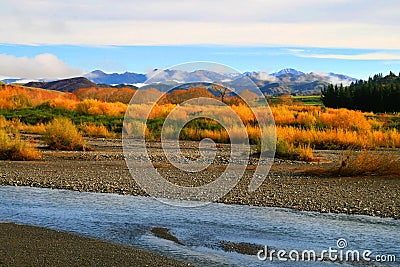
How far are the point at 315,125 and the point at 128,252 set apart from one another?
2798 centimetres

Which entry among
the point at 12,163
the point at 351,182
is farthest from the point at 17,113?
the point at 351,182

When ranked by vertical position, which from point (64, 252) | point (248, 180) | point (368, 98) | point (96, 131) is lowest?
point (64, 252)

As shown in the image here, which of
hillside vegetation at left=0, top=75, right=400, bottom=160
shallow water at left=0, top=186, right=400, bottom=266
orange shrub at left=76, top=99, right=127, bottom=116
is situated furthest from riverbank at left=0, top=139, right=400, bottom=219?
orange shrub at left=76, top=99, right=127, bottom=116

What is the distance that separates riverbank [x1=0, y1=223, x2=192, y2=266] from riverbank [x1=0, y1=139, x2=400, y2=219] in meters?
4.61

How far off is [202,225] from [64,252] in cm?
307

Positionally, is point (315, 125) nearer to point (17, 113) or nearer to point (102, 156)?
point (102, 156)

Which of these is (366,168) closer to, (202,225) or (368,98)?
(202,225)

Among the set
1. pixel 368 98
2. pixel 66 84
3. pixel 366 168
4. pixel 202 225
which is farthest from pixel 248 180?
pixel 66 84

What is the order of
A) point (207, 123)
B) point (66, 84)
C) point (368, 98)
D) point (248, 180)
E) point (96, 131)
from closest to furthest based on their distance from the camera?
point (248, 180) → point (96, 131) → point (207, 123) → point (368, 98) → point (66, 84)

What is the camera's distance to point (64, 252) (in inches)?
350

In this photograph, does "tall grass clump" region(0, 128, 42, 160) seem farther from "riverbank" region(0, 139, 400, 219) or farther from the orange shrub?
the orange shrub

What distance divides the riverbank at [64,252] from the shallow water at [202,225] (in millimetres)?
417

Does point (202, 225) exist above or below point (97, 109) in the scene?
below

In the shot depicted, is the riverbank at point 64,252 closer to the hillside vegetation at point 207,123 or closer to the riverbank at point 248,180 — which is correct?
the riverbank at point 248,180
